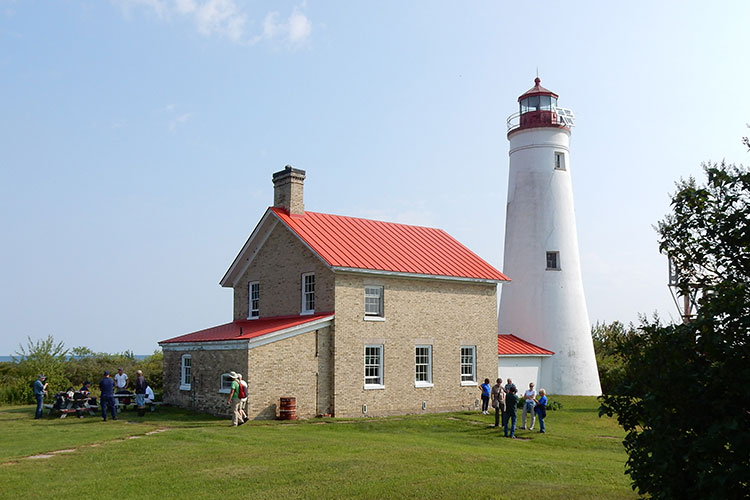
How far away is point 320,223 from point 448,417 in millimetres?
9091

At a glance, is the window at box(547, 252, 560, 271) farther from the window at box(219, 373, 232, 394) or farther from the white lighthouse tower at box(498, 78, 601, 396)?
the window at box(219, 373, 232, 394)

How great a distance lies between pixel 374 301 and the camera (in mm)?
25500

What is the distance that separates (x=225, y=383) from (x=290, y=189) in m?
8.16

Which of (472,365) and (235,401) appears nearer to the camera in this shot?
(235,401)

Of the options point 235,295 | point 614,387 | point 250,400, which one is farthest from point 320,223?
point 614,387

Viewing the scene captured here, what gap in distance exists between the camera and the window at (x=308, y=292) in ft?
84.0

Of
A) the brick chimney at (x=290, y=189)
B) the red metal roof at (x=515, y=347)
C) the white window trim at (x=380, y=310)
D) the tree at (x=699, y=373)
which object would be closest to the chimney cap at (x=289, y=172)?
the brick chimney at (x=290, y=189)

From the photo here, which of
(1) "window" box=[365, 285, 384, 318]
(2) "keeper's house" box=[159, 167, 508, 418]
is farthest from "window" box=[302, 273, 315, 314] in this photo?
(1) "window" box=[365, 285, 384, 318]

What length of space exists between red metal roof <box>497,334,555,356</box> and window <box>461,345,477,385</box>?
2094 mm

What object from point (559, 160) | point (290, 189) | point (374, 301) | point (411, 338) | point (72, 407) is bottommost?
point (72, 407)

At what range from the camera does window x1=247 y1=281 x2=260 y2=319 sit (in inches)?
1134

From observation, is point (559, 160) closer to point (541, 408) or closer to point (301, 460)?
point (541, 408)

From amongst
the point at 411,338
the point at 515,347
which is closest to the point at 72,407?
the point at 411,338

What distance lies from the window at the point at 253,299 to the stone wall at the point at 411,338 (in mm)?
5831
